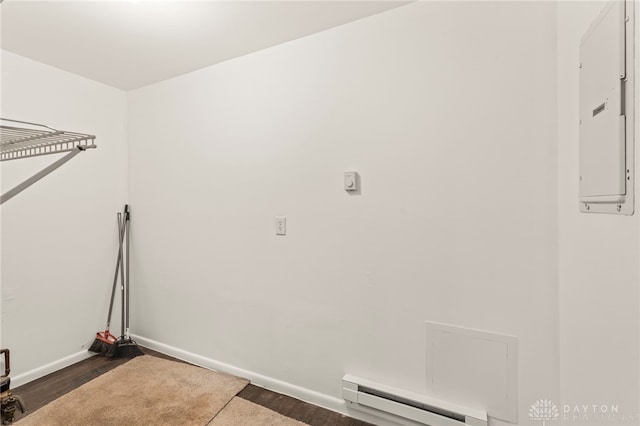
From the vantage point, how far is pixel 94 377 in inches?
83.4

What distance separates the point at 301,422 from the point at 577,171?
1.76 metres

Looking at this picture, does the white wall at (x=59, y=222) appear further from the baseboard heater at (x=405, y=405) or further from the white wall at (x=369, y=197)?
the baseboard heater at (x=405, y=405)

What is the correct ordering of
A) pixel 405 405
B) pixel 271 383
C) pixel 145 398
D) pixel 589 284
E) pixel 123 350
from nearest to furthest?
pixel 589 284 < pixel 405 405 < pixel 145 398 < pixel 271 383 < pixel 123 350

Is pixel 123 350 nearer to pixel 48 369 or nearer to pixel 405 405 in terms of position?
pixel 48 369

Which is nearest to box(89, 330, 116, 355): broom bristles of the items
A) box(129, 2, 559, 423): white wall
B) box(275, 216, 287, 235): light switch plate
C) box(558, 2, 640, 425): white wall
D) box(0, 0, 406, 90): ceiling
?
box(129, 2, 559, 423): white wall

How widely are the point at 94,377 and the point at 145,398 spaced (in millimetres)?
556

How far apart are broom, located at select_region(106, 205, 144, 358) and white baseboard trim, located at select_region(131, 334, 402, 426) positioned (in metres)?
0.12

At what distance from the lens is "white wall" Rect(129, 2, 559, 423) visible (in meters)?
1.37

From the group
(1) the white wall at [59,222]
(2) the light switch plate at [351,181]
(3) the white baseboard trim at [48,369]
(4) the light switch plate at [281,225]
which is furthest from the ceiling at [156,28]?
(3) the white baseboard trim at [48,369]

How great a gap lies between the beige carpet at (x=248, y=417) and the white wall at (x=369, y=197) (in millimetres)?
241

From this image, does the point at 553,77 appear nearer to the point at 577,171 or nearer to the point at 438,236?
the point at 577,171

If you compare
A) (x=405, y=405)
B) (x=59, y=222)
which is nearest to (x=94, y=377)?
(x=59, y=222)

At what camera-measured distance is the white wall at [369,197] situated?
1.37m

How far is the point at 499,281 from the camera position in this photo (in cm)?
142
